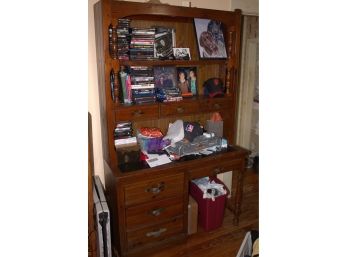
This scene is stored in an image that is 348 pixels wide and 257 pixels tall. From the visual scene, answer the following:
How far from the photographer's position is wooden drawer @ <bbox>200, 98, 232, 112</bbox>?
213 cm

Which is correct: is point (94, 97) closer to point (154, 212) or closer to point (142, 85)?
point (142, 85)

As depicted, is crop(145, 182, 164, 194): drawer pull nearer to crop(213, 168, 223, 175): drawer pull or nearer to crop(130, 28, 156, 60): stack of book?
crop(213, 168, 223, 175): drawer pull

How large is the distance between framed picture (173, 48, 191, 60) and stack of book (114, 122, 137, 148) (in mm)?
655

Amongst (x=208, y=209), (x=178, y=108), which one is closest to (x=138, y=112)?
(x=178, y=108)

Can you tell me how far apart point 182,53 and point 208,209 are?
4.45 feet

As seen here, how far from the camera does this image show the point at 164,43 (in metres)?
2.01

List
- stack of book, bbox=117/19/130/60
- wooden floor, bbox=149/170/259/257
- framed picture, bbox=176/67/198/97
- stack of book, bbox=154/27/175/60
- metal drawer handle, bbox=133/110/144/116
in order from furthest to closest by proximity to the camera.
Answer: framed picture, bbox=176/67/198/97 < wooden floor, bbox=149/170/259/257 < stack of book, bbox=154/27/175/60 < metal drawer handle, bbox=133/110/144/116 < stack of book, bbox=117/19/130/60

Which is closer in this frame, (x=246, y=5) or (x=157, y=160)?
(x=157, y=160)

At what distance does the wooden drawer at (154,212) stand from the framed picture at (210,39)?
1.21 metres

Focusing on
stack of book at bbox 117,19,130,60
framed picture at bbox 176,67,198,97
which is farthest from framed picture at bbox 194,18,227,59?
stack of book at bbox 117,19,130,60
